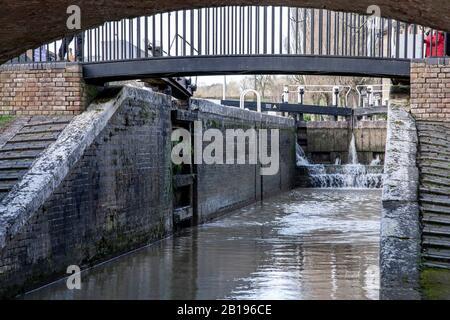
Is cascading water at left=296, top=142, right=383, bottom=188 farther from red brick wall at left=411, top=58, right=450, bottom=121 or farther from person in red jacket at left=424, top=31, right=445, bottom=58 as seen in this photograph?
red brick wall at left=411, top=58, right=450, bottom=121

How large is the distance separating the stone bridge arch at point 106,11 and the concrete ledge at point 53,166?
2.20 metres

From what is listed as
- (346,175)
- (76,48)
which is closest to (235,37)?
(76,48)

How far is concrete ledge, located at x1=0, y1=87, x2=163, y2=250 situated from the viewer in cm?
799

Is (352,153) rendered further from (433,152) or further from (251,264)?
(433,152)

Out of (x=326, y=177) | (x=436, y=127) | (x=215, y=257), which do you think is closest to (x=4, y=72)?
(x=215, y=257)

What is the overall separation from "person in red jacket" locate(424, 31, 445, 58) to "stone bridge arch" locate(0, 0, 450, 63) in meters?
5.70

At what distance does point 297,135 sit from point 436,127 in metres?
16.3

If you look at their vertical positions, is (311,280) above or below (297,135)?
below

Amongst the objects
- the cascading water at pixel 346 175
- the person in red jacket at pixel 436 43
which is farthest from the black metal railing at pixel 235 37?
the cascading water at pixel 346 175

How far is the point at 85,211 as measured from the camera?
9.84 metres

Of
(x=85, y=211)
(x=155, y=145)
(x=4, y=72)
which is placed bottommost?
(x=85, y=211)

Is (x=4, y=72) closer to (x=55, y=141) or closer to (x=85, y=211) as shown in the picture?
(x=55, y=141)

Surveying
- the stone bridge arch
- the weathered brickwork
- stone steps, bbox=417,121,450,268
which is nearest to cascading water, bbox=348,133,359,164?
stone steps, bbox=417,121,450,268

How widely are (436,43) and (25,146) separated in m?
6.36
